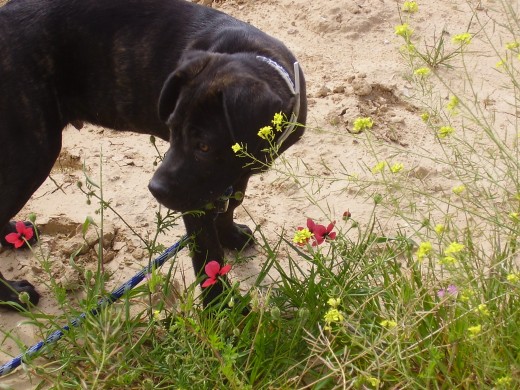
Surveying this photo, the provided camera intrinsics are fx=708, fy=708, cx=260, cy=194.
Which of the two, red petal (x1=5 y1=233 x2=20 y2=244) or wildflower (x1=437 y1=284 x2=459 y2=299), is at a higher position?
red petal (x1=5 y1=233 x2=20 y2=244)

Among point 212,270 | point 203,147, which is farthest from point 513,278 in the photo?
point 203,147

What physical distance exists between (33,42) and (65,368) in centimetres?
154

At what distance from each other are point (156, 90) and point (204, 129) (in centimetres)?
60

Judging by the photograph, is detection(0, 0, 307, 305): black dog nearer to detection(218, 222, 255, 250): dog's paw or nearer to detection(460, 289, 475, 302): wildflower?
detection(218, 222, 255, 250): dog's paw

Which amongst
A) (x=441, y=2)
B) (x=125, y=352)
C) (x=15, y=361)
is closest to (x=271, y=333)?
(x=125, y=352)

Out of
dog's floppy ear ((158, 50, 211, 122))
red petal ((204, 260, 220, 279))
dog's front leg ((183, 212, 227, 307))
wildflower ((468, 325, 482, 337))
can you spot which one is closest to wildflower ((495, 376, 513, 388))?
wildflower ((468, 325, 482, 337))

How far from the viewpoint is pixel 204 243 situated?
3.41 m

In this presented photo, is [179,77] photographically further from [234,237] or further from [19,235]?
[234,237]

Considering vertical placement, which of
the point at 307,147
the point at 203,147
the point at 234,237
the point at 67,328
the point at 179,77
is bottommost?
the point at 234,237

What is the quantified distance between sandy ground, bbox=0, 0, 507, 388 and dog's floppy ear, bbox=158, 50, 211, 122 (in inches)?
25.7

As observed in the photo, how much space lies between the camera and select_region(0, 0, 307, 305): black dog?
3.10 meters

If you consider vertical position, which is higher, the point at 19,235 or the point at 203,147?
the point at 203,147

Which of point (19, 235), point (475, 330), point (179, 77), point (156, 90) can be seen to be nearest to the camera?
point (475, 330)

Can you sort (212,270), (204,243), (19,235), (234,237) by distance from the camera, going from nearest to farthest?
(212,270), (19,235), (204,243), (234,237)
